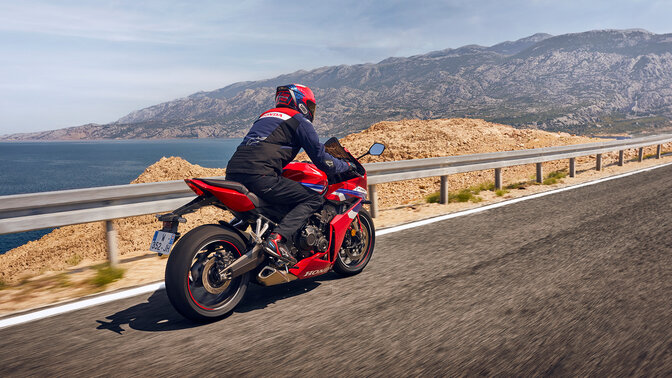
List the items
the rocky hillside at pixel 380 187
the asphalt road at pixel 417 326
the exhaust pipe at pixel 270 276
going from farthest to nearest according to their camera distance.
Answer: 1. the rocky hillside at pixel 380 187
2. the exhaust pipe at pixel 270 276
3. the asphalt road at pixel 417 326

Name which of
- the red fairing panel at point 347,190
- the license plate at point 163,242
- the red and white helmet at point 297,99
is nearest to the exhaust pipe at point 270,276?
the license plate at point 163,242

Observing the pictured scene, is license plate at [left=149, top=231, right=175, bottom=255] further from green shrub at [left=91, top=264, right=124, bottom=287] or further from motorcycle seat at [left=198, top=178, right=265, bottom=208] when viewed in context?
green shrub at [left=91, top=264, right=124, bottom=287]

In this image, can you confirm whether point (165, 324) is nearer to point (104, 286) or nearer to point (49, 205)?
point (104, 286)

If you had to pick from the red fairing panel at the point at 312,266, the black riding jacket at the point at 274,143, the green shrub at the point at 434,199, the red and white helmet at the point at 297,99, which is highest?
the red and white helmet at the point at 297,99

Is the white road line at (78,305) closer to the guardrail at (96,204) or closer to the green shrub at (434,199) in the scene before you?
the guardrail at (96,204)

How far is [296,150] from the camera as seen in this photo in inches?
165

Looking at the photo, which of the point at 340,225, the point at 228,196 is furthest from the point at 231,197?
the point at 340,225

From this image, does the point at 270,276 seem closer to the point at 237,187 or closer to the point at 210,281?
the point at 210,281

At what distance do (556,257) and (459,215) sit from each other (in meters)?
2.92

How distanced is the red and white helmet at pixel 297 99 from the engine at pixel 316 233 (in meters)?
0.92

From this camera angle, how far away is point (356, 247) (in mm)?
4914

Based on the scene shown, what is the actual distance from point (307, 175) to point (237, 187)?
30.1 inches

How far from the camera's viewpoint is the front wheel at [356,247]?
15.6ft

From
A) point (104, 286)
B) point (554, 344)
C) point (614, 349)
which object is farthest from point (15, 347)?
point (614, 349)
